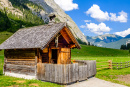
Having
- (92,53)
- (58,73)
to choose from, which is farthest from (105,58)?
(58,73)

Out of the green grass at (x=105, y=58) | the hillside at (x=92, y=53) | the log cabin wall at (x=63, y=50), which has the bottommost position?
the green grass at (x=105, y=58)

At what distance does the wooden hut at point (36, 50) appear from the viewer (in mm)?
16094

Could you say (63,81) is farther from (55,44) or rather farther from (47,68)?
(55,44)

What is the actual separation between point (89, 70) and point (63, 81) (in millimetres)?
5106

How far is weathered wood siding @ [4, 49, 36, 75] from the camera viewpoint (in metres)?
16.5

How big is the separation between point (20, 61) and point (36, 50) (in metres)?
3.05

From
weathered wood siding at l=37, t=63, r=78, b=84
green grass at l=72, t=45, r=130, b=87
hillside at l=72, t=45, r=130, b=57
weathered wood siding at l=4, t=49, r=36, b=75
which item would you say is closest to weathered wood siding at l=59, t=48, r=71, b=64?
weathered wood siding at l=37, t=63, r=78, b=84

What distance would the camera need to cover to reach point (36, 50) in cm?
1620

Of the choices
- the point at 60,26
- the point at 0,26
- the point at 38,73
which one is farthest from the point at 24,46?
the point at 0,26

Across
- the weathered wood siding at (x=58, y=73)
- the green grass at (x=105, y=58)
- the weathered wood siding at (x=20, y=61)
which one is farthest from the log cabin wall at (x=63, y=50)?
the green grass at (x=105, y=58)

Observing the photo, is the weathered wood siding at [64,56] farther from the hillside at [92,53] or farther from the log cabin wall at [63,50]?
the hillside at [92,53]

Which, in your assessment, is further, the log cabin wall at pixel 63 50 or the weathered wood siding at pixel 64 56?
the weathered wood siding at pixel 64 56

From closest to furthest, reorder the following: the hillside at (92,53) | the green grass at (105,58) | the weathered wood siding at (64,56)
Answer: the weathered wood siding at (64,56) < the green grass at (105,58) < the hillside at (92,53)

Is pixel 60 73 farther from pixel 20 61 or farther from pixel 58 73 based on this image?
pixel 20 61
